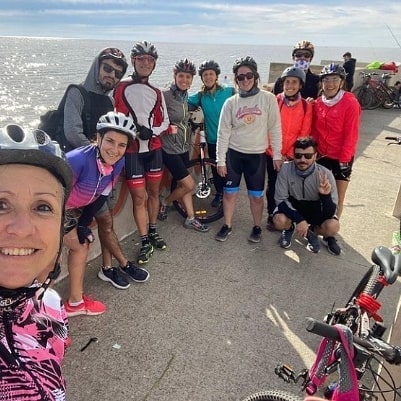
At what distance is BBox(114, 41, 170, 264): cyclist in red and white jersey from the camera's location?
4047 millimetres

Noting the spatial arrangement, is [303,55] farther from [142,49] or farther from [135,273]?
[135,273]

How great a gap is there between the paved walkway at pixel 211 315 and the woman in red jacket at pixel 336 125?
78cm

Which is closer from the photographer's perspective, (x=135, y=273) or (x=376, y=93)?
(x=135, y=273)

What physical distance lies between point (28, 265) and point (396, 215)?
5891mm

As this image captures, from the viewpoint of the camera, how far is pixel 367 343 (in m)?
1.76

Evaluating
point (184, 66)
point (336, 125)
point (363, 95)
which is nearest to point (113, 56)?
point (184, 66)

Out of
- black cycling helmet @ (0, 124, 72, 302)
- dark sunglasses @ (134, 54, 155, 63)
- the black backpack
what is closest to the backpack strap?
the black backpack

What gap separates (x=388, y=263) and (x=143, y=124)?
9.19 feet

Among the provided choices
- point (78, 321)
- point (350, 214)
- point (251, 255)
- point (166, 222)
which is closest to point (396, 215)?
point (350, 214)

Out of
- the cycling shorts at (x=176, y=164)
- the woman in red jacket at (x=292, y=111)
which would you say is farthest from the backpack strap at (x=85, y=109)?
the woman in red jacket at (x=292, y=111)

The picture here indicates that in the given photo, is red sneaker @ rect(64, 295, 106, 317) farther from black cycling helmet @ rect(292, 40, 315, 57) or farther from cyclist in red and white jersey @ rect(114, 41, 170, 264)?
black cycling helmet @ rect(292, 40, 315, 57)

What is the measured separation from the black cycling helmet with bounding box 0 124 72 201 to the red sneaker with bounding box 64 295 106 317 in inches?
87.9

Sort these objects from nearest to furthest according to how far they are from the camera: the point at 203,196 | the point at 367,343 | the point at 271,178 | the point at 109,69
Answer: the point at 367,343 < the point at 109,69 < the point at 271,178 < the point at 203,196

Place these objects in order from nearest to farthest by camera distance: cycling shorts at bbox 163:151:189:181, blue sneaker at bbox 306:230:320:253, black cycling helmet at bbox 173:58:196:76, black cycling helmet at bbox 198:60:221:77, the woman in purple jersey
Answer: the woman in purple jersey < black cycling helmet at bbox 173:58:196:76 < blue sneaker at bbox 306:230:320:253 < cycling shorts at bbox 163:151:189:181 < black cycling helmet at bbox 198:60:221:77
